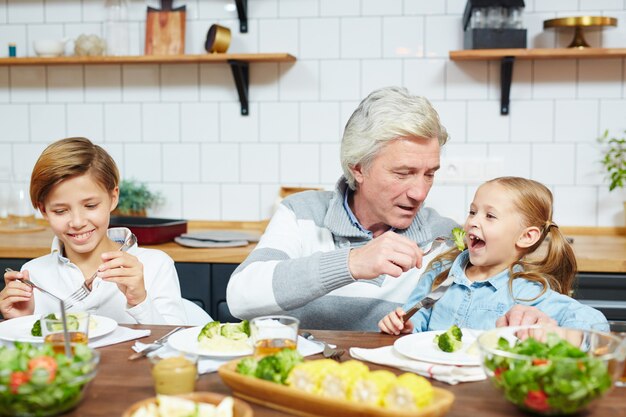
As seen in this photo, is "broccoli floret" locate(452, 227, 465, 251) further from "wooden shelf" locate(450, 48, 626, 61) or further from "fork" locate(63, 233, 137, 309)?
"wooden shelf" locate(450, 48, 626, 61)

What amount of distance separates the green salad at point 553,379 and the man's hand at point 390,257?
0.53 metres

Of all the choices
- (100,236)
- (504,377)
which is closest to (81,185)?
(100,236)

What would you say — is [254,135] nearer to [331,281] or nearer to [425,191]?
[425,191]

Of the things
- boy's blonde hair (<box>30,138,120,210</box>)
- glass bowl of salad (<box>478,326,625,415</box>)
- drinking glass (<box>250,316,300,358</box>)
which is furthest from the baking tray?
glass bowl of salad (<box>478,326,625,415</box>)

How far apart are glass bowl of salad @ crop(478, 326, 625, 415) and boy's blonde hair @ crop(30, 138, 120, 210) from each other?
1.25m

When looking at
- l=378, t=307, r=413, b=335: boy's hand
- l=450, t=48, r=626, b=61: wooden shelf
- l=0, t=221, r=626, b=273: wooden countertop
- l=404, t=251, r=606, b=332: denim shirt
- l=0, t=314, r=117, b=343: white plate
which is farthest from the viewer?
l=450, t=48, r=626, b=61: wooden shelf

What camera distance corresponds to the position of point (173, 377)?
121cm

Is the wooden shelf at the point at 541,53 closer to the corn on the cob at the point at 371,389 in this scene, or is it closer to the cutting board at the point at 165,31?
the cutting board at the point at 165,31

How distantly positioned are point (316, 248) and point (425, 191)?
359mm

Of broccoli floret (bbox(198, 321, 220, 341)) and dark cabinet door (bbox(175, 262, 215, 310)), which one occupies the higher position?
broccoli floret (bbox(198, 321, 220, 341))

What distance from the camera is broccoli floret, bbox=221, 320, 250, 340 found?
149 centimetres

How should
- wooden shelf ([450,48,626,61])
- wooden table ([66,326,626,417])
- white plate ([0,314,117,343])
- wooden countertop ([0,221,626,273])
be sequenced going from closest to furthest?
wooden table ([66,326,626,417]) → white plate ([0,314,117,343]) → wooden countertop ([0,221,626,273]) → wooden shelf ([450,48,626,61])

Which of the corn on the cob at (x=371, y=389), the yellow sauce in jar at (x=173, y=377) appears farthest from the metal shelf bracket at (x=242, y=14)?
the corn on the cob at (x=371, y=389)

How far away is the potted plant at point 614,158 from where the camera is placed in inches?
121
